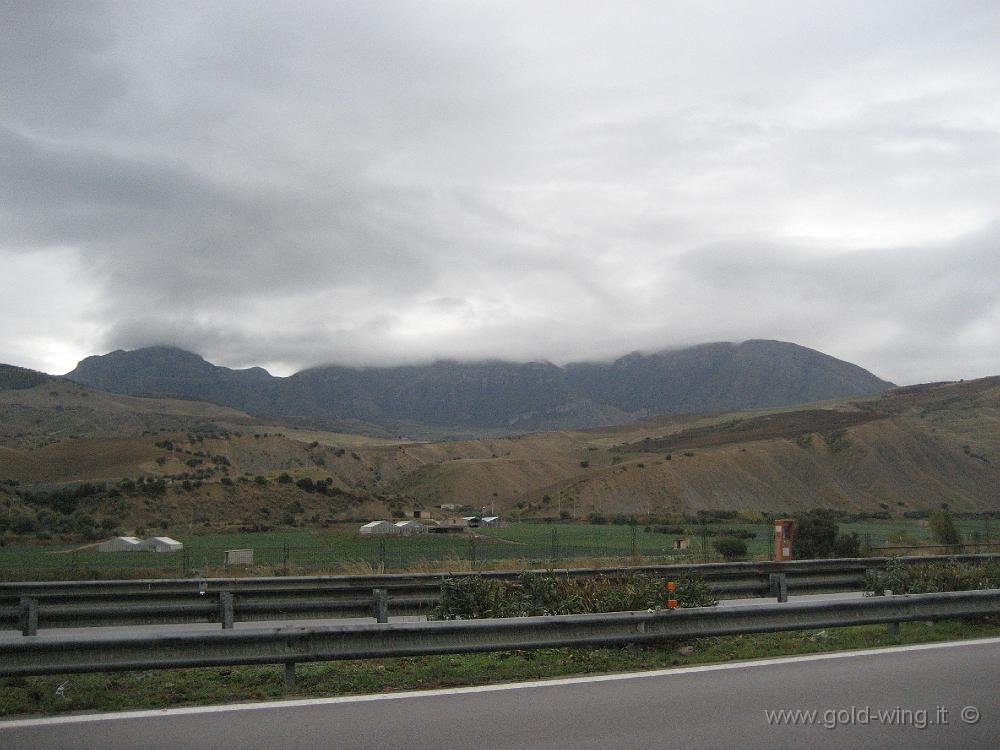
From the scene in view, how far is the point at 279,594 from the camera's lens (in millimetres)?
15445

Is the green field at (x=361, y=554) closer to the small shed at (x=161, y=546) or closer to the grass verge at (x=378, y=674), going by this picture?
the small shed at (x=161, y=546)

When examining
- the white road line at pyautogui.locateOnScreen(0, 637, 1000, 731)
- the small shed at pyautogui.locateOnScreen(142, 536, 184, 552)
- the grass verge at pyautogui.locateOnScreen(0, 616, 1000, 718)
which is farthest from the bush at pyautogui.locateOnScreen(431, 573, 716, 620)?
the small shed at pyautogui.locateOnScreen(142, 536, 184, 552)

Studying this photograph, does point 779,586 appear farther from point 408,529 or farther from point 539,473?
point 539,473

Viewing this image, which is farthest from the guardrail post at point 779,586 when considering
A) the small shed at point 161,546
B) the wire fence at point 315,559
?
the small shed at point 161,546

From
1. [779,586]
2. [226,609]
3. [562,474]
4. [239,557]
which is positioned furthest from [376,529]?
[562,474]

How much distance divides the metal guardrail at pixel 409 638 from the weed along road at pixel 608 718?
1.90 ft

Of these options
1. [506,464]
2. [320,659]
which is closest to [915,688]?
[320,659]

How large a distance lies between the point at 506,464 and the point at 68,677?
9923cm

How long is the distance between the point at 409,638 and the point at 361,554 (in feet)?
83.9

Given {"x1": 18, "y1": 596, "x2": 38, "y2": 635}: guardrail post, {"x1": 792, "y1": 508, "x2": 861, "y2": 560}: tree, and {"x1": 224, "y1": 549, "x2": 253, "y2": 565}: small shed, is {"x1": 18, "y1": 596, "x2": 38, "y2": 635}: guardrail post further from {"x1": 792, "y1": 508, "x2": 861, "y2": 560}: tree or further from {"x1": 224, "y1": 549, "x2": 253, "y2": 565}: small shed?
{"x1": 792, "y1": 508, "x2": 861, "y2": 560}: tree

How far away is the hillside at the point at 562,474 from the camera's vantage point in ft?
210

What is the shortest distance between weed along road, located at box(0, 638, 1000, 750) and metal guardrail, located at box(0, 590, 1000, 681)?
0.58m

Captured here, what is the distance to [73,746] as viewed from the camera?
21.7 ft

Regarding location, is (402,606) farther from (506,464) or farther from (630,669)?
(506,464)
